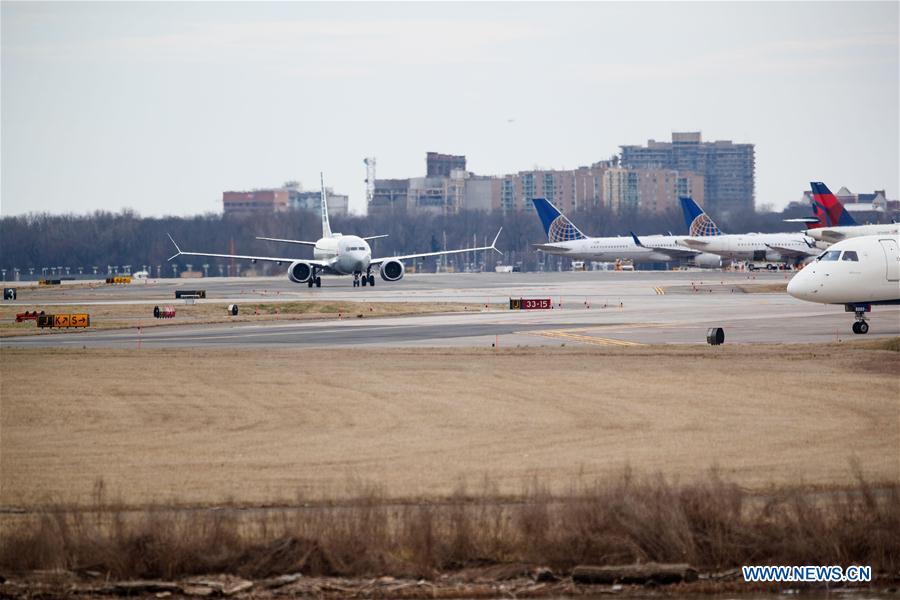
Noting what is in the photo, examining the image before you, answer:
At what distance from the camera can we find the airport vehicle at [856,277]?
42.8m

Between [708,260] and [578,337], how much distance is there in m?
95.7

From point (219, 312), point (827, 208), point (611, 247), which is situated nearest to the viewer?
point (219, 312)

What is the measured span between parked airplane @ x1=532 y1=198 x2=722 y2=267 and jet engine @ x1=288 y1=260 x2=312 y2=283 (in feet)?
154

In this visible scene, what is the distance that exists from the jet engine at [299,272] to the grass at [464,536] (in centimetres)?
8858

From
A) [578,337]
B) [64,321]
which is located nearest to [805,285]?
[578,337]

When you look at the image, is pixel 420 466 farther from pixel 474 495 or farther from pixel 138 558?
pixel 138 558

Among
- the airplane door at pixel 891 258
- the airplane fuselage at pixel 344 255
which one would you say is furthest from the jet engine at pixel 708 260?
the airplane door at pixel 891 258

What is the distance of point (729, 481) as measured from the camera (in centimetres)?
1906

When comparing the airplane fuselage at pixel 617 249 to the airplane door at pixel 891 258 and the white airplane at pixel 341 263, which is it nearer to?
the white airplane at pixel 341 263

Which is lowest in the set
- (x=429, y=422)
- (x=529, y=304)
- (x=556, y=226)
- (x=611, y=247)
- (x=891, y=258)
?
(x=529, y=304)

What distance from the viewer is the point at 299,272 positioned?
106250 mm

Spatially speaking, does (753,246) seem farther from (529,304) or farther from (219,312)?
(219,312)

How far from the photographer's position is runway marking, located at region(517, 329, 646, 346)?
135 feet

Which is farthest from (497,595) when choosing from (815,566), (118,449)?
(118,449)
